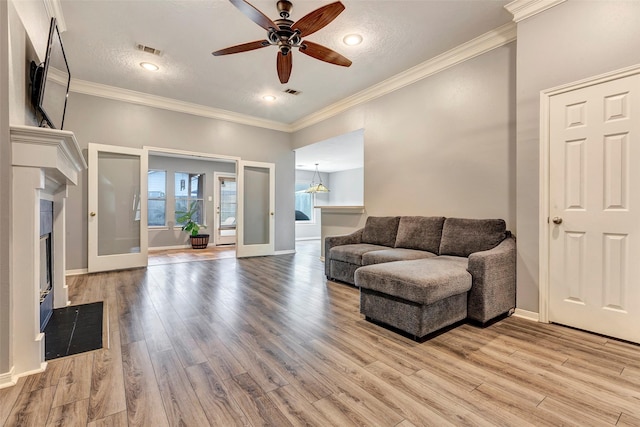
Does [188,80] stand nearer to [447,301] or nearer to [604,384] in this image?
[447,301]

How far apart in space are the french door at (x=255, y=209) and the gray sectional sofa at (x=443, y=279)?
321 cm

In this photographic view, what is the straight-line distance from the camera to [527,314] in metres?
2.62

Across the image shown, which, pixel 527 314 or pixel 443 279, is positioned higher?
pixel 443 279

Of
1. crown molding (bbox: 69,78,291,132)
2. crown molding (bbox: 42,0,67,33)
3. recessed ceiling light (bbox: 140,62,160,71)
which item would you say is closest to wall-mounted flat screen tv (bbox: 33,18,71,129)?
crown molding (bbox: 42,0,67,33)

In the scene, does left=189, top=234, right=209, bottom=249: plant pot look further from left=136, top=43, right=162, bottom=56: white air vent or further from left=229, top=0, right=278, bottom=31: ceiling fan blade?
left=229, top=0, right=278, bottom=31: ceiling fan blade

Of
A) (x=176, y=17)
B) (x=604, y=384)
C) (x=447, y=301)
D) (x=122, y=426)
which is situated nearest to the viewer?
(x=122, y=426)

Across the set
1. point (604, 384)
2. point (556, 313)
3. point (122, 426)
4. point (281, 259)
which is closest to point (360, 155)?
point (281, 259)

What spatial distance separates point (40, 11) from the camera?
2420mm

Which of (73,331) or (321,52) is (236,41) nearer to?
(321,52)

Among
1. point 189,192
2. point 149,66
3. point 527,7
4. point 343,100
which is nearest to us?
point 527,7

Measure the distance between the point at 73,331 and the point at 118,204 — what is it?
9.69 feet

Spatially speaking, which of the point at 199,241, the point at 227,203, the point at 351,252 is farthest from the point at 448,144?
the point at 227,203

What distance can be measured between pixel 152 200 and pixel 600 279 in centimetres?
866

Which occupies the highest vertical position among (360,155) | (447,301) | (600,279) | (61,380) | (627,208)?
(360,155)
